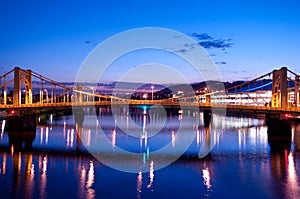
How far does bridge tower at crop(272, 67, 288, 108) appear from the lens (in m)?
38.9

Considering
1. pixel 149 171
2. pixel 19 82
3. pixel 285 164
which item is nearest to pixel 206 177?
pixel 149 171

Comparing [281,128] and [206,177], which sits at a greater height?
[281,128]

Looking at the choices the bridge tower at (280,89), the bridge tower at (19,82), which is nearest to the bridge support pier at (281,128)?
the bridge tower at (280,89)

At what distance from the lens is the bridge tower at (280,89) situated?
3888cm

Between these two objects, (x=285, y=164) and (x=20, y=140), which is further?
(x=20, y=140)

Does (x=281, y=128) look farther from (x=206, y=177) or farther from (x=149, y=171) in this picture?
(x=149, y=171)

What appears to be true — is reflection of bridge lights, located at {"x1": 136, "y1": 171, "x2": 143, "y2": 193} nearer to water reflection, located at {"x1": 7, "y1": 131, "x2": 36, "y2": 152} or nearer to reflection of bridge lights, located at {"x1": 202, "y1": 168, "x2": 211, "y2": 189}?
reflection of bridge lights, located at {"x1": 202, "y1": 168, "x2": 211, "y2": 189}

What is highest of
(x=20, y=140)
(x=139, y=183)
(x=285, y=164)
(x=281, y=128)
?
(x=281, y=128)

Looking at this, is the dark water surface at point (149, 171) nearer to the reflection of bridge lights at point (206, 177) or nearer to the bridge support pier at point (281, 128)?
the reflection of bridge lights at point (206, 177)

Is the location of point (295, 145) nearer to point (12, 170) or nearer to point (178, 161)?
point (178, 161)

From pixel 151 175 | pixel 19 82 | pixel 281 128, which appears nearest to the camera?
pixel 151 175

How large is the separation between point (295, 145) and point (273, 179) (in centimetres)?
1371

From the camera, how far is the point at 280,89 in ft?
130

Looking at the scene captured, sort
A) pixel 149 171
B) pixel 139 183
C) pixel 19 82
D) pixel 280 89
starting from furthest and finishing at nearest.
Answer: pixel 19 82
pixel 280 89
pixel 149 171
pixel 139 183
